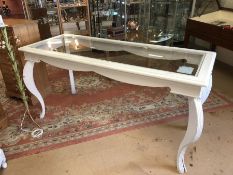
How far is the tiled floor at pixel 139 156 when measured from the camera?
5.37 ft

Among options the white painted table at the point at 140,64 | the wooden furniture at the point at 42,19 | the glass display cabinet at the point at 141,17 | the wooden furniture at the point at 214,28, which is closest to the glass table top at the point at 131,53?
the white painted table at the point at 140,64

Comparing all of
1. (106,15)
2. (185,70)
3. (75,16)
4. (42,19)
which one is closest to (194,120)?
(185,70)

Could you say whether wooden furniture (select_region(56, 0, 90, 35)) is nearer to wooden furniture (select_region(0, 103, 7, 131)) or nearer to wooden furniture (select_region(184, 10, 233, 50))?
wooden furniture (select_region(184, 10, 233, 50))

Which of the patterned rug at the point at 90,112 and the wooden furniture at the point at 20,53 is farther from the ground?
the wooden furniture at the point at 20,53

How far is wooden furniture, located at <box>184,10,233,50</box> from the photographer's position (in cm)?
268

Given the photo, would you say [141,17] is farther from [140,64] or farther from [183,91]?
[183,91]

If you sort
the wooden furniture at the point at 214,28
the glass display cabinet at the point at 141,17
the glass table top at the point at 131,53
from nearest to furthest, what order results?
the glass table top at the point at 131,53 → the wooden furniture at the point at 214,28 → the glass display cabinet at the point at 141,17

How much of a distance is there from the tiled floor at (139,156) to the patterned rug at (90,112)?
0.10 meters

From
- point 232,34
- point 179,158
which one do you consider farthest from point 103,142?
point 232,34

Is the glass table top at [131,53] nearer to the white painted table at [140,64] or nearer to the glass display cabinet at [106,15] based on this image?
the white painted table at [140,64]

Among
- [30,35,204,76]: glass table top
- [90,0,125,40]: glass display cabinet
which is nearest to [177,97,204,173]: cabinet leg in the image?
[30,35,204,76]: glass table top

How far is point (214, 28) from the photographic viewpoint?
286 cm

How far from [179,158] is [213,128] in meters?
0.70

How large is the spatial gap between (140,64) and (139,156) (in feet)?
2.57
